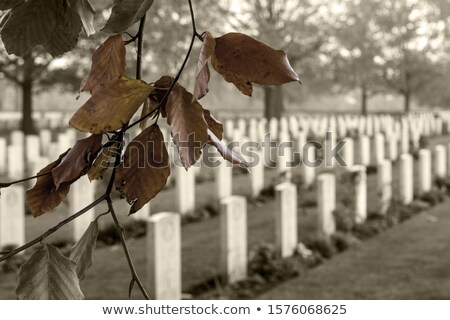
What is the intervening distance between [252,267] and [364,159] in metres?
6.45

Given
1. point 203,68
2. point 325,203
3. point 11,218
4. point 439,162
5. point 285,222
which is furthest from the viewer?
point 439,162

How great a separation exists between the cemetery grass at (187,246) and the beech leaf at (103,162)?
4.42 meters

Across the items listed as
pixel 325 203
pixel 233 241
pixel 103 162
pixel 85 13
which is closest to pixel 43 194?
pixel 103 162

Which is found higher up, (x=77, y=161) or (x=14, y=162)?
(x=77, y=161)

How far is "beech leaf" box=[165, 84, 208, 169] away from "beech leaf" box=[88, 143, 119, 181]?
0.07 metres

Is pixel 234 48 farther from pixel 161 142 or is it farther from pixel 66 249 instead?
pixel 66 249

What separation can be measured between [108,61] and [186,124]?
0.33ft

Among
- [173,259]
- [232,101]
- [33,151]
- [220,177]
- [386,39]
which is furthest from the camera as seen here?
[232,101]

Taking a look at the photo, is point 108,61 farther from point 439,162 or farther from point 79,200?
point 439,162

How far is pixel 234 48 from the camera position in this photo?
19.6 inches

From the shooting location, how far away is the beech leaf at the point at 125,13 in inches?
18.8

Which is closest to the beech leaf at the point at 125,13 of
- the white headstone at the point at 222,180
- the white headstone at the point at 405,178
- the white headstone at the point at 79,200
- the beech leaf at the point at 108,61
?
the beech leaf at the point at 108,61

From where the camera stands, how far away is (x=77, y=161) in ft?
1.60
